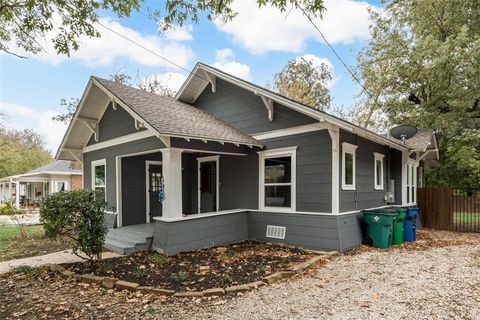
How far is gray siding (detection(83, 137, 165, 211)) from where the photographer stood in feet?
24.8

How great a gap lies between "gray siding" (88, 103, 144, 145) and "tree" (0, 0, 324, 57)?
110 inches

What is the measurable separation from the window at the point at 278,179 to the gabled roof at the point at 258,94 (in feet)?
3.75

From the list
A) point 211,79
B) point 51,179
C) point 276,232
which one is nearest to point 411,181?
point 276,232

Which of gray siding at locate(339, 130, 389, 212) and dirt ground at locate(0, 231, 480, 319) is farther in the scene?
gray siding at locate(339, 130, 389, 212)

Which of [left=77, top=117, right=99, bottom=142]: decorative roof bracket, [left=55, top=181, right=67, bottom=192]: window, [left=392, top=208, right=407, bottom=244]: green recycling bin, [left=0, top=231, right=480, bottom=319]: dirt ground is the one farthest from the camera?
[left=55, top=181, right=67, bottom=192]: window

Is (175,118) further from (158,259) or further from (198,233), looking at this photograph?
(158,259)

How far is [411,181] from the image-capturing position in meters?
11.2

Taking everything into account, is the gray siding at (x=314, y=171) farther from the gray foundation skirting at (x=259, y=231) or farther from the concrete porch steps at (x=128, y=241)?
the concrete porch steps at (x=128, y=241)

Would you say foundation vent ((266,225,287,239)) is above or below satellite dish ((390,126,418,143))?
below

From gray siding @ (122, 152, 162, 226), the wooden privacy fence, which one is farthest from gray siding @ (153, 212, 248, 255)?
the wooden privacy fence

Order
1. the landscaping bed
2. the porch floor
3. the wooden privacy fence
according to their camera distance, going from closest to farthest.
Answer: the landscaping bed < the porch floor < the wooden privacy fence

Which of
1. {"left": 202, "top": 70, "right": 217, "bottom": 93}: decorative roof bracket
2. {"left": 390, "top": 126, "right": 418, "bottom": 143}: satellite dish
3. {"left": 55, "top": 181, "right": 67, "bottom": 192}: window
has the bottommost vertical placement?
{"left": 55, "top": 181, "right": 67, "bottom": 192}: window

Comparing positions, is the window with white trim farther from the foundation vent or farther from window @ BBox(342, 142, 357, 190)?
window @ BBox(342, 142, 357, 190)

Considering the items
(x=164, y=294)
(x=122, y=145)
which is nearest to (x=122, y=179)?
(x=122, y=145)
